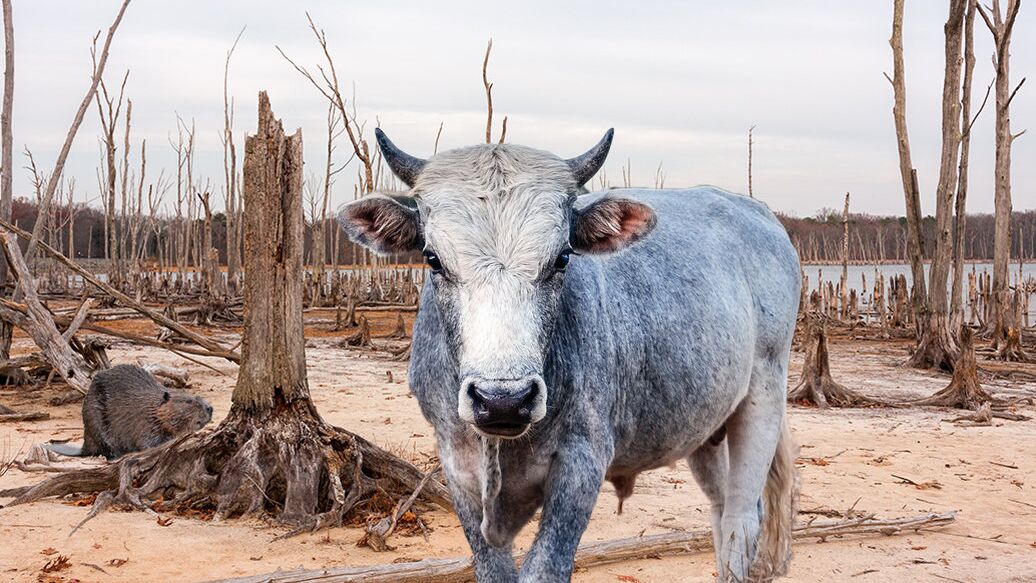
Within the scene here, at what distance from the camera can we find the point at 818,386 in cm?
1151

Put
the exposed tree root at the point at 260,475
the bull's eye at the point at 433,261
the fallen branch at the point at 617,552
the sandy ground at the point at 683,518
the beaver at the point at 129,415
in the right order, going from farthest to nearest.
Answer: the beaver at the point at 129,415
the exposed tree root at the point at 260,475
the sandy ground at the point at 683,518
the fallen branch at the point at 617,552
the bull's eye at the point at 433,261

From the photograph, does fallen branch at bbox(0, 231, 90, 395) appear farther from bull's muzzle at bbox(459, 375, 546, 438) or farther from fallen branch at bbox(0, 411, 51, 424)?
bull's muzzle at bbox(459, 375, 546, 438)

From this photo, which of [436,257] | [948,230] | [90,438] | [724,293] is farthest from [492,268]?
[948,230]

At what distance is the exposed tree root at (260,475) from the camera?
5848 mm

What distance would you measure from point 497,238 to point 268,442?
3876 millimetres

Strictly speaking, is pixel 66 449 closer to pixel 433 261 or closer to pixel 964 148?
pixel 433 261

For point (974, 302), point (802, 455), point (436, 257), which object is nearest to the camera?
point (436, 257)

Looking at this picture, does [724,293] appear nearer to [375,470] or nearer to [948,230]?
[375,470]

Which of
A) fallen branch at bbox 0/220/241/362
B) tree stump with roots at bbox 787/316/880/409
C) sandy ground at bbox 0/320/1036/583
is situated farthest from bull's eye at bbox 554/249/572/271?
tree stump with roots at bbox 787/316/880/409

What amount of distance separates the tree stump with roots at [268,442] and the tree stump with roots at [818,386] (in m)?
6.70

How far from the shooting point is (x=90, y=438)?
789 centimetres

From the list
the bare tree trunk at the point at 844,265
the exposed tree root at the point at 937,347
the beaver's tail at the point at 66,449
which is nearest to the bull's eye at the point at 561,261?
the beaver's tail at the point at 66,449

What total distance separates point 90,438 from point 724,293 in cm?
623

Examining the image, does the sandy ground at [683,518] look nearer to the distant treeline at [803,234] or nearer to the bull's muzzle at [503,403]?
the bull's muzzle at [503,403]
